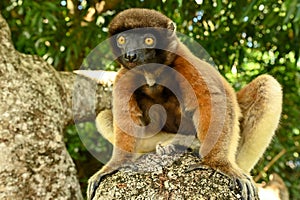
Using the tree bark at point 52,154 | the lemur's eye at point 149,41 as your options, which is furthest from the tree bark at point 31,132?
the lemur's eye at point 149,41

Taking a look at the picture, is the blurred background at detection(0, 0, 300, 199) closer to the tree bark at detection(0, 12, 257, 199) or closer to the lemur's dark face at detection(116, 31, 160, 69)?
the tree bark at detection(0, 12, 257, 199)

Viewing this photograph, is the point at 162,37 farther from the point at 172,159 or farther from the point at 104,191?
the point at 104,191

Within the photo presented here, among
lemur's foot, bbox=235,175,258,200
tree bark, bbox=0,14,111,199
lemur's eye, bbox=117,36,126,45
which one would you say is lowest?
tree bark, bbox=0,14,111,199

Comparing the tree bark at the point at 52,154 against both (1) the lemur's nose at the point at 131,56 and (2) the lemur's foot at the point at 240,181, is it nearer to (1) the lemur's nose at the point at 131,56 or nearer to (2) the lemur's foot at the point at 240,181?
(2) the lemur's foot at the point at 240,181

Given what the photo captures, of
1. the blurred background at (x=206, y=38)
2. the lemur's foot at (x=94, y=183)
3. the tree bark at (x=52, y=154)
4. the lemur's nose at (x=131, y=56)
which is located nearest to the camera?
the tree bark at (x=52, y=154)

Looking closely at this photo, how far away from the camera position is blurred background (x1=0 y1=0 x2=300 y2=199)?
24.1ft

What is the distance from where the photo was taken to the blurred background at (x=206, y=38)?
7.36m

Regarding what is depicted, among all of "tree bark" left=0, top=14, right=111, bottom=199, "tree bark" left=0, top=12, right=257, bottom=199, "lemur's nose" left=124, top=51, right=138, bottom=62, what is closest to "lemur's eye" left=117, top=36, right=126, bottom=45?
"lemur's nose" left=124, top=51, right=138, bottom=62

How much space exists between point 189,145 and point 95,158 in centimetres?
406

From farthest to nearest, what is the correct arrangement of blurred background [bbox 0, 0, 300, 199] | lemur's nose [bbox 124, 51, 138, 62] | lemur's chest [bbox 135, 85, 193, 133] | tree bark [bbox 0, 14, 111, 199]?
1. blurred background [bbox 0, 0, 300, 199]
2. tree bark [bbox 0, 14, 111, 199]
3. lemur's chest [bbox 135, 85, 193, 133]
4. lemur's nose [bbox 124, 51, 138, 62]

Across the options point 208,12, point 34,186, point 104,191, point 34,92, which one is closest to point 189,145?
point 104,191

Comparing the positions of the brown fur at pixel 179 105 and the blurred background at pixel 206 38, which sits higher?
the brown fur at pixel 179 105

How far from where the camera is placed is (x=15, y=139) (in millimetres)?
5133

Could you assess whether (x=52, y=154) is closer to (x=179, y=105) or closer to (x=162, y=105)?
(x=162, y=105)
